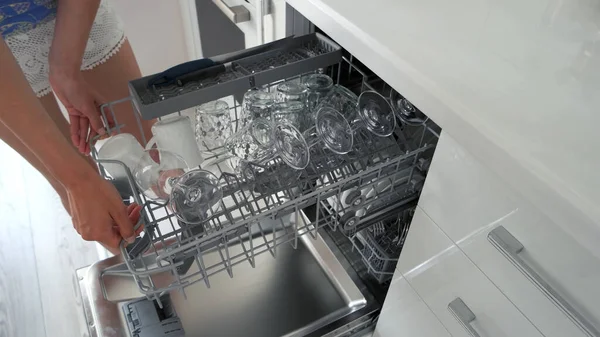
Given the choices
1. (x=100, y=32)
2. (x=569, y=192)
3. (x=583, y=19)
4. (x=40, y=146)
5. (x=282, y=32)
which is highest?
(x=100, y=32)

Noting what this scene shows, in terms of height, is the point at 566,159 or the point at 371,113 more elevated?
the point at 371,113

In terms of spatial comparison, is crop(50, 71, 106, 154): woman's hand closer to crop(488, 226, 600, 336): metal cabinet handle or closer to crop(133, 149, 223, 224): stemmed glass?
crop(133, 149, 223, 224): stemmed glass

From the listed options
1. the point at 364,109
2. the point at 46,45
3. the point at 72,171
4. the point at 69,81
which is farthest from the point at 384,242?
the point at 46,45

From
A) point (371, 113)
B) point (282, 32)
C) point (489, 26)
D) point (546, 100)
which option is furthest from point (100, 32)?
point (546, 100)

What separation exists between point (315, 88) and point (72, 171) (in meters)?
0.47

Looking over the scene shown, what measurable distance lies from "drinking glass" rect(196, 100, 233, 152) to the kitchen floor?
0.72 metres

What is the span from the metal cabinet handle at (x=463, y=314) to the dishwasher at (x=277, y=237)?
0.66 ft

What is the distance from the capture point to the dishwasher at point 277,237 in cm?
73

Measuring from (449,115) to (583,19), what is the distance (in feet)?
1.14

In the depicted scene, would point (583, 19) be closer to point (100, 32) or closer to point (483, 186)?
point (483, 186)

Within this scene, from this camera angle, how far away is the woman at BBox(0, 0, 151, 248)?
690 mm

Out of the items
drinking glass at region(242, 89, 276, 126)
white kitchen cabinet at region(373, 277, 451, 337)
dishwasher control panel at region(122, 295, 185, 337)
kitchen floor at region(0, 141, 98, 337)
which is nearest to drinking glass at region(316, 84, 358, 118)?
drinking glass at region(242, 89, 276, 126)

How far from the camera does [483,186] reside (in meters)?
0.55

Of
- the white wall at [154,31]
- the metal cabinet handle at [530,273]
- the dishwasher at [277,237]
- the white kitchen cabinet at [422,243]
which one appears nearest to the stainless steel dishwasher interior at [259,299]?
the dishwasher at [277,237]
